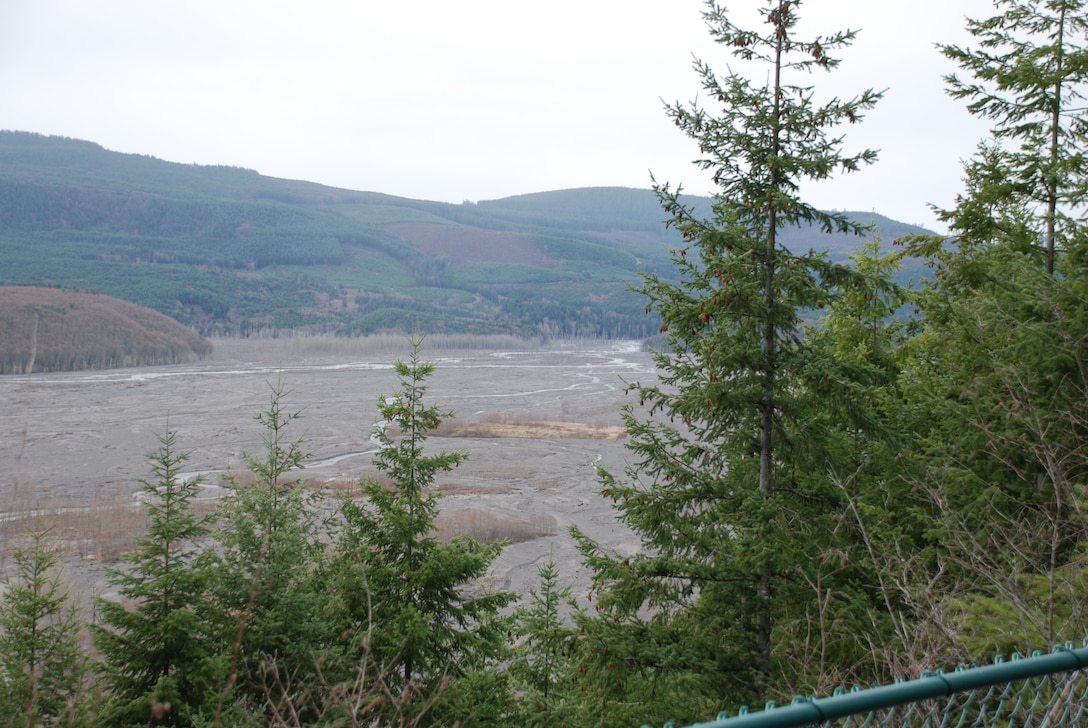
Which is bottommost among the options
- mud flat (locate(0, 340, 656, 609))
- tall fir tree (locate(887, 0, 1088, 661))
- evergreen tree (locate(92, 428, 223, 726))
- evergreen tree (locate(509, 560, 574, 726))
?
mud flat (locate(0, 340, 656, 609))

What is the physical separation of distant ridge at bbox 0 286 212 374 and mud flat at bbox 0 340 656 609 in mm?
4698

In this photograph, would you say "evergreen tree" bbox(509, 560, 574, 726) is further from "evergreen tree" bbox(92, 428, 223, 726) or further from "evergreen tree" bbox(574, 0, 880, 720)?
"evergreen tree" bbox(92, 428, 223, 726)

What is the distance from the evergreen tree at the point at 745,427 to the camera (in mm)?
7328

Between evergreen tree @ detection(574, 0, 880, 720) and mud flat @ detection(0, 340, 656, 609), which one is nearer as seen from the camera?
evergreen tree @ detection(574, 0, 880, 720)

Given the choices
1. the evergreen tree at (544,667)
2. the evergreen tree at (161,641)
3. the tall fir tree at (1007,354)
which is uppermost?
the tall fir tree at (1007,354)

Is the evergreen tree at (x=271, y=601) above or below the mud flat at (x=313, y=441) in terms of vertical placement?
above

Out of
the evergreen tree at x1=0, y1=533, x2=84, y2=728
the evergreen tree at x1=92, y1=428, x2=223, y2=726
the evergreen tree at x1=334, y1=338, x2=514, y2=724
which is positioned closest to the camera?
the evergreen tree at x1=0, y1=533, x2=84, y2=728

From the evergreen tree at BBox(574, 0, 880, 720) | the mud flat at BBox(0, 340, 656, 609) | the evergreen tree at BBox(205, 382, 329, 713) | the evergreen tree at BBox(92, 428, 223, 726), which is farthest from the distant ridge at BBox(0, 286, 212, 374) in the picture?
the evergreen tree at BBox(574, 0, 880, 720)

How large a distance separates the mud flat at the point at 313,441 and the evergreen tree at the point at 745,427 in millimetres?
3765

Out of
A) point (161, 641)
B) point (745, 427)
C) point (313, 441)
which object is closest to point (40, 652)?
point (161, 641)

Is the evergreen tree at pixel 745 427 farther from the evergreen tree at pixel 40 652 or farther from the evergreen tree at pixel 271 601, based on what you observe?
the evergreen tree at pixel 40 652

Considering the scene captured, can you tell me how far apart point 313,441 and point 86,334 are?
5886cm

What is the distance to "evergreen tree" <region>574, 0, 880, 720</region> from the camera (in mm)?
7328

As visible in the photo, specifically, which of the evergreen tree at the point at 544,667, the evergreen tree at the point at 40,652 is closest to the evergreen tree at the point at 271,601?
the evergreen tree at the point at 40,652
